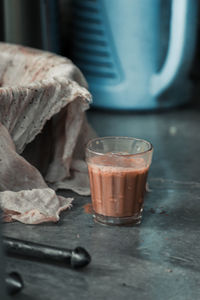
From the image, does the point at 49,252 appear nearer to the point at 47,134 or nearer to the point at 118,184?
the point at 118,184

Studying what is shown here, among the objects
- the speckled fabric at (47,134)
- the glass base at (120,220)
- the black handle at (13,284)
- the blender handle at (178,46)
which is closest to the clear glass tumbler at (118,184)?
the glass base at (120,220)

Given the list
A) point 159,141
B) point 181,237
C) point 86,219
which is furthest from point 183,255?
point 159,141

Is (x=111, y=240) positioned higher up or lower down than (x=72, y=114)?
lower down

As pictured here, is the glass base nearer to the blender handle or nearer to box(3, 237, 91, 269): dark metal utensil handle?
box(3, 237, 91, 269): dark metal utensil handle

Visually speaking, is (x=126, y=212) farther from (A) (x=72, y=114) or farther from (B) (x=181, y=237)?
(A) (x=72, y=114)

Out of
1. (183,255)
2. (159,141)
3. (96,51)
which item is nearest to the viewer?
(183,255)

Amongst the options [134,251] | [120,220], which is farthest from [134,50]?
[134,251]

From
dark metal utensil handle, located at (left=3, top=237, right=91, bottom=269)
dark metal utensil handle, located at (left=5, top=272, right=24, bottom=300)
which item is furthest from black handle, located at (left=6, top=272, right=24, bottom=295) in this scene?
dark metal utensil handle, located at (left=3, top=237, right=91, bottom=269)
